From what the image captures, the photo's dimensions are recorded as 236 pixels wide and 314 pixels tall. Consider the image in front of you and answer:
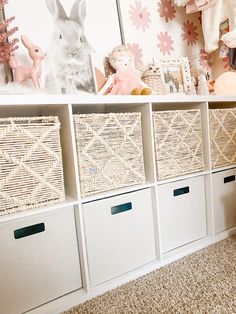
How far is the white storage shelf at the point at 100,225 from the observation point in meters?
0.87

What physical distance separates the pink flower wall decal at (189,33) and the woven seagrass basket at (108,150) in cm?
93

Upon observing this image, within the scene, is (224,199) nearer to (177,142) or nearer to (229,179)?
(229,179)

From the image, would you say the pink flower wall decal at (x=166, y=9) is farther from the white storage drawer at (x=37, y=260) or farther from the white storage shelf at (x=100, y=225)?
the white storage drawer at (x=37, y=260)

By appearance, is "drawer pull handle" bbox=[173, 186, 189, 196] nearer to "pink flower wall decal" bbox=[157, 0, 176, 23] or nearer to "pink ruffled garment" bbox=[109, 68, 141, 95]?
"pink ruffled garment" bbox=[109, 68, 141, 95]

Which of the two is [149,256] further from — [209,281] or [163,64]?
[163,64]

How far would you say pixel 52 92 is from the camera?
4.10 feet

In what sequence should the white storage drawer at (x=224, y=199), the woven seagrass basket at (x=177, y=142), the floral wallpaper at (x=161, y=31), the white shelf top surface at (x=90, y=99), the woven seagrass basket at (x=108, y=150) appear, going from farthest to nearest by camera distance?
the floral wallpaper at (x=161, y=31), the white storage drawer at (x=224, y=199), the woven seagrass basket at (x=177, y=142), the woven seagrass basket at (x=108, y=150), the white shelf top surface at (x=90, y=99)

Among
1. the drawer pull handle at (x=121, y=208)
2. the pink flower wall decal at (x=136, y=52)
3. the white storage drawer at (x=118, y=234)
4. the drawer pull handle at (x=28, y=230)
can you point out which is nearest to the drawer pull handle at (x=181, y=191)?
the white storage drawer at (x=118, y=234)

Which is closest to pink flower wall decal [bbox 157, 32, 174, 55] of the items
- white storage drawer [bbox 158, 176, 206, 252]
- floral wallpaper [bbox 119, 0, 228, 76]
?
floral wallpaper [bbox 119, 0, 228, 76]

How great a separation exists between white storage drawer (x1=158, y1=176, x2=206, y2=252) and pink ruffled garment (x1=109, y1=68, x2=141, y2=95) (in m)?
0.51

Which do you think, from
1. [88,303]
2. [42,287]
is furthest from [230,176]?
[42,287]

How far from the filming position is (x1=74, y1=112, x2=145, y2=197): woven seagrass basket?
3.19 ft

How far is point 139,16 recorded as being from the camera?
1526 mm

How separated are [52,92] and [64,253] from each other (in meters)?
0.73
